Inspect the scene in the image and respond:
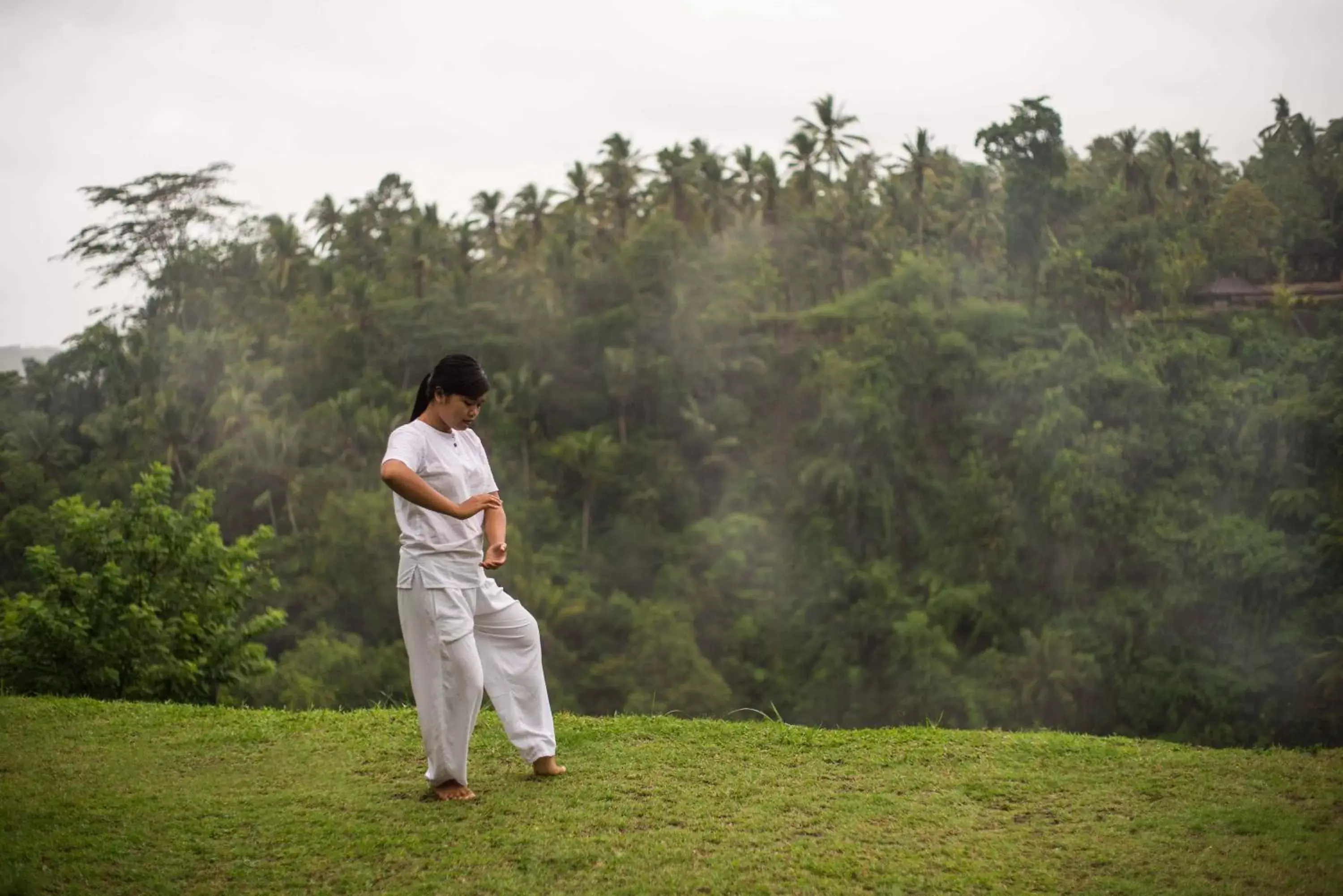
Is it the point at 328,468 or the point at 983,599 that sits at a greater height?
the point at 328,468

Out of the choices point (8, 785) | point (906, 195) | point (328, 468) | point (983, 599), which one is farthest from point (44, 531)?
point (8, 785)

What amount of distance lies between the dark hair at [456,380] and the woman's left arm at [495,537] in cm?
40

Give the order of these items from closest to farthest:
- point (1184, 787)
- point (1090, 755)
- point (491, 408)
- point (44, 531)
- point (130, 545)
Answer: point (1184, 787), point (1090, 755), point (130, 545), point (44, 531), point (491, 408)

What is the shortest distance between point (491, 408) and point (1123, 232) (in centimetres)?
2056

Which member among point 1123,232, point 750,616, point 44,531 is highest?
point 1123,232

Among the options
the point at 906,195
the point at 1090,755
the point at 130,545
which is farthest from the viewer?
the point at 906,195

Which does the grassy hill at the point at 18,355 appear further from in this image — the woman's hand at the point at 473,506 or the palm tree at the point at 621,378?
the woman's hand at the point at 473,506

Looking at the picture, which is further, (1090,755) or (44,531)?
(44,531)

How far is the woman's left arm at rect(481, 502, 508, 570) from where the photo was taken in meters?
4.91

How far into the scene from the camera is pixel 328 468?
135ft

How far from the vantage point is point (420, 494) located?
15.9 ft

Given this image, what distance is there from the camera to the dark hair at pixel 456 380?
16.5ft

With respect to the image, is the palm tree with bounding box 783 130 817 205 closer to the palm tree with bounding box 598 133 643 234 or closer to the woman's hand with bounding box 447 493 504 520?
the palm tree with bounding box 598 133 643 234

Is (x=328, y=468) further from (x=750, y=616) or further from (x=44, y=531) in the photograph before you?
(x=750, y=616)
